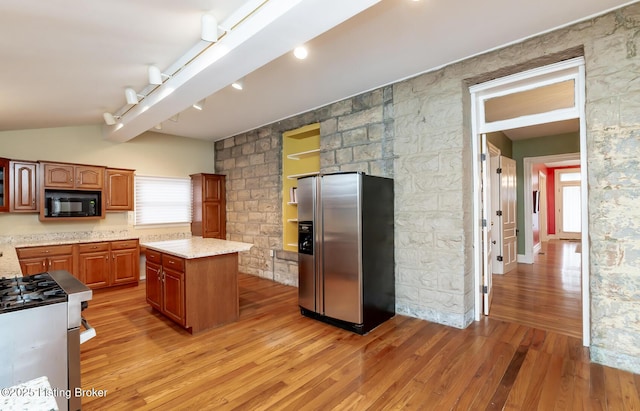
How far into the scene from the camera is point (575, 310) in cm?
354

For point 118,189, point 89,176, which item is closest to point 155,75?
point 89,176

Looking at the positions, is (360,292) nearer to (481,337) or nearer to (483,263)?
(481,337)

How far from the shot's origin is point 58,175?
14.5ft

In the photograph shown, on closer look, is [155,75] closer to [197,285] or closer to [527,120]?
[197,285]

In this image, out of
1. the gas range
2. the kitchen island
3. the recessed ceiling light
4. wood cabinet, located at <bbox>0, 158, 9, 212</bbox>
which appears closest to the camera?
the gas range

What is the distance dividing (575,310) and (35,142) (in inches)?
302

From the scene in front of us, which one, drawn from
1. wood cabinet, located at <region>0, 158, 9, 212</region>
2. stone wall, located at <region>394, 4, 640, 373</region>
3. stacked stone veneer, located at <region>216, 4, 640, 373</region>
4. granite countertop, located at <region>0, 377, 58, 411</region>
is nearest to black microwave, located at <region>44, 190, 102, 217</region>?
wood cabinet, located at <region>0, 158, 9, 212</region>

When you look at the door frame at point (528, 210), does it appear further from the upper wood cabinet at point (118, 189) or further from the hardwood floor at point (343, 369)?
the upper wood cabinet at point (118, 189)

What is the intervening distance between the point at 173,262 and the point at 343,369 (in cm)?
209

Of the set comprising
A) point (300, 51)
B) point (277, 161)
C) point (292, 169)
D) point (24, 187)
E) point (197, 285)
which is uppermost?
point (300, 51)

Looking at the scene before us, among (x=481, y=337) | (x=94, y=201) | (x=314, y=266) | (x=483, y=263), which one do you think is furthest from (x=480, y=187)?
(x=94, y=201)

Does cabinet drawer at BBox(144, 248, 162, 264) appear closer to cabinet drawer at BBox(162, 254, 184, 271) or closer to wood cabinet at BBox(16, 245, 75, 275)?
cabinet drawer at BBox(162, 254, 184, 271)

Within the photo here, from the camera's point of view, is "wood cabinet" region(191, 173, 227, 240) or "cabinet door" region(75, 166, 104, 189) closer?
"cabinet door" region(75, 166, 104, 189)

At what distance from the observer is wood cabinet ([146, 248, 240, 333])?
10.1 ft
